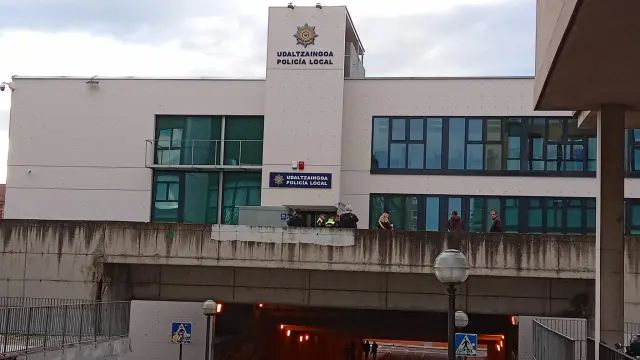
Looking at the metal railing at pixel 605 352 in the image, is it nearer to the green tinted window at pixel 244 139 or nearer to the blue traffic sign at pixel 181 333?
the blue traffic sign at pixel 181 333

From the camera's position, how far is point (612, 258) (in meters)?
15.2

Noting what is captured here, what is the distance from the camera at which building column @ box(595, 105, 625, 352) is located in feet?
49.4

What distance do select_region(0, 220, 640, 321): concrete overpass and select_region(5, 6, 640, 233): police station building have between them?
6.96 m

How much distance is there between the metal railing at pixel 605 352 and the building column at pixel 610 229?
73cm

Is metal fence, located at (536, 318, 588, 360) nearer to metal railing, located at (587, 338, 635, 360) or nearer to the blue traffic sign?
metal railing, located at (587, 338, 635, 360)

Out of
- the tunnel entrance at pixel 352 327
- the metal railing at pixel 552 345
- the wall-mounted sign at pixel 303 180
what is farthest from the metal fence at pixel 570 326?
the wall-mounted sign at pixel 303 180

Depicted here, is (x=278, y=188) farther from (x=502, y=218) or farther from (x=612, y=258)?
(x=612, y=258)

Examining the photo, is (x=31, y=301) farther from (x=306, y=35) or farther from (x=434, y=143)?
(x=434, y=143)

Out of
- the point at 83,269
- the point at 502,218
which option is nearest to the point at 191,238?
the point at 83,269

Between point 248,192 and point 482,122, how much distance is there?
988cm

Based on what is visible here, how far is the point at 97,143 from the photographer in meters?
37.8

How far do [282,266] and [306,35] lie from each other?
12.9m

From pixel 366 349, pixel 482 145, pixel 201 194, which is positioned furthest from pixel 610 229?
pixel 366 349

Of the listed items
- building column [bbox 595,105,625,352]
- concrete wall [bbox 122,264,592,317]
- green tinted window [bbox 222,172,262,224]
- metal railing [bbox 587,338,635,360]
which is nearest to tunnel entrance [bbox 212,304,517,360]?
green tinted window [bbox 222,172,262,224]
